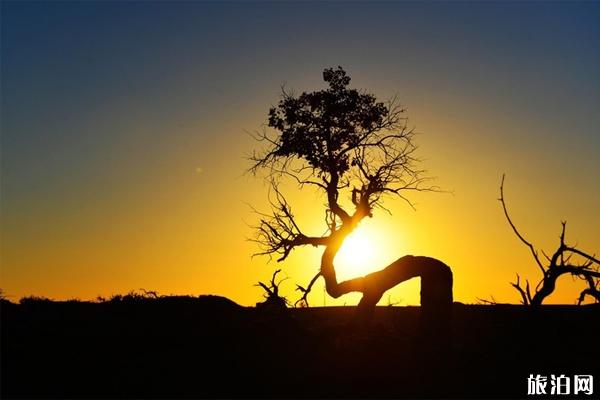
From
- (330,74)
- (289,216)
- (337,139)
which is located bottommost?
(289,216)

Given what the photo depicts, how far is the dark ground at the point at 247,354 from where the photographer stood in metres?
19.7

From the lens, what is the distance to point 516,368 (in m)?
23.4

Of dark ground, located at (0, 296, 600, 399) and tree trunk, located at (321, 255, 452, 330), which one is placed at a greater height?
tree trunk, located at (321, 255, 452, 330)

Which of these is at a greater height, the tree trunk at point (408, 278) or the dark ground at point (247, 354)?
the tree trunk at point (408, 278)

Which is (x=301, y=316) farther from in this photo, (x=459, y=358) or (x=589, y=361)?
(x=589, y=361)

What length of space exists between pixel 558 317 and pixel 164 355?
16.9 meters

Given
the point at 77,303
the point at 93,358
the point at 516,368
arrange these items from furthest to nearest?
the point at 77,303 → the point at 516,368 → the point at 93,358

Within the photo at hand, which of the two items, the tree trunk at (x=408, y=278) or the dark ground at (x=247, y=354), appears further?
the tree trunk at (x=408, y=278)

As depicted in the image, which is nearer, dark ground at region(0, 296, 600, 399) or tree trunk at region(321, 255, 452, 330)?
dark ground at region(0, 296, 600, 399)

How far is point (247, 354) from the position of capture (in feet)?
73.7

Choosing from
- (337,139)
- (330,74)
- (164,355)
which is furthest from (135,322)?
(330,74)

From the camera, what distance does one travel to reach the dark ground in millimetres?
19672

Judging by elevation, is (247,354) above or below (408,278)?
below

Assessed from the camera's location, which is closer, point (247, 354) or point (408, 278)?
point (247, 354)
